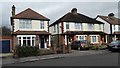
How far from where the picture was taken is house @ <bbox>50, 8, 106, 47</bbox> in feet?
128

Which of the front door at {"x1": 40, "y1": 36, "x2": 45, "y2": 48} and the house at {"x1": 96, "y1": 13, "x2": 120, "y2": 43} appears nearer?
the front door at {"x1": 40, "y1": 36, "x2": 45, "y2": 48}

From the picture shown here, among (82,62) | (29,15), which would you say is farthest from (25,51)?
(29,15)

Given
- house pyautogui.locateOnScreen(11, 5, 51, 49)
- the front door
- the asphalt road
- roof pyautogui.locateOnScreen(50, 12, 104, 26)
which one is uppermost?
roof pyautogui.locateOnScreen(50, 12, 104, 26)

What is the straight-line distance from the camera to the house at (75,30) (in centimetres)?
3903

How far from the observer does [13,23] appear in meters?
33.5

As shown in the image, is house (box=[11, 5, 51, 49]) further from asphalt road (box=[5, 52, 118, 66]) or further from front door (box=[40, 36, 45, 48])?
asphalt road (box=[5, 52, 118, 66])

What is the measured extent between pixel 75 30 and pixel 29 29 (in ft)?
33.6

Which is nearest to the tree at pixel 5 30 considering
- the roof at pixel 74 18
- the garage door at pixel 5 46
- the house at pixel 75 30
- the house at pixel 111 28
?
the house at pixel 75 30

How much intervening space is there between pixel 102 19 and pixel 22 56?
32.3 m

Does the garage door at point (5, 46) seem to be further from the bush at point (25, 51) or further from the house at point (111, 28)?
the house at point (111, 28)

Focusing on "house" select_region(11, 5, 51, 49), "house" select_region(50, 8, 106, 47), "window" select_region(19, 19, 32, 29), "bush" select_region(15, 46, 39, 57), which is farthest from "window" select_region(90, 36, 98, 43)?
"bush" select_region(15, 46, 39, 57)

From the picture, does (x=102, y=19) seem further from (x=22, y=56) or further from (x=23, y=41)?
(x=22, y=56)

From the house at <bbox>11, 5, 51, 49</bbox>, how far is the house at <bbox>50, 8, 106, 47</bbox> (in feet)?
13.6

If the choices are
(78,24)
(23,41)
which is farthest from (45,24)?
(78,24)
